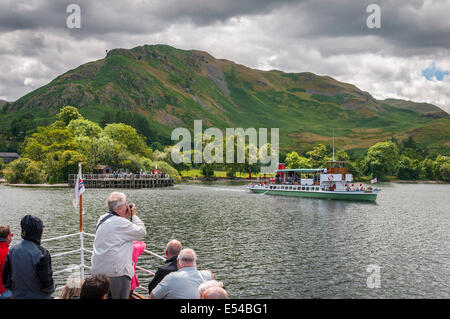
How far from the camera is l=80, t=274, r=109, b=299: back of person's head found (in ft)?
22.2

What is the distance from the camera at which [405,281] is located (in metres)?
22.5

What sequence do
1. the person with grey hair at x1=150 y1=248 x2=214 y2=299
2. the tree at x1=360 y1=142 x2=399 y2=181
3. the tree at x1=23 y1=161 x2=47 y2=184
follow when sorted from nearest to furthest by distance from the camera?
the person with grey hair at x1=150 y1=248 x2=214 y2=299 → the tree at x1=23 y1=161 x2=47 y2=184 → the tree at x1=360 y1=142 x2=399 y2=181

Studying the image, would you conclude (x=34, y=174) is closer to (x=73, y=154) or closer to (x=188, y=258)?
(x=73, y=154)

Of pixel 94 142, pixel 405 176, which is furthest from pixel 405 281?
pixel 405 176

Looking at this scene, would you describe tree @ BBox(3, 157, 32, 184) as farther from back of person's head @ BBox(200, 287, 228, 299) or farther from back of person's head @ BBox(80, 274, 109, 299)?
back of person's head @ BBox(200, 287, 228, 299)

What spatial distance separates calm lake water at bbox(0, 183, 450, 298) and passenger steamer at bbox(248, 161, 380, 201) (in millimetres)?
19141

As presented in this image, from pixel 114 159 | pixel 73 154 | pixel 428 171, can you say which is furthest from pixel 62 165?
pixel 428 171

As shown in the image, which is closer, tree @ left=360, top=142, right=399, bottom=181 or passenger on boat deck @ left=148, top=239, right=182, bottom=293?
passenger on boat deck @ left=148, top=239, right=182, bottom=293

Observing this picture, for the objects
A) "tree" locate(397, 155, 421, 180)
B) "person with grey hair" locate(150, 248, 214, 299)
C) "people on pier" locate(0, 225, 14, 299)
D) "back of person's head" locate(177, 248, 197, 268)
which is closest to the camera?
"person with grey hair" locate(150, 248, 214, 299)

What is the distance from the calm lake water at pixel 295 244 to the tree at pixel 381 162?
11903 cm

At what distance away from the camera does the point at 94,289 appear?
679cm

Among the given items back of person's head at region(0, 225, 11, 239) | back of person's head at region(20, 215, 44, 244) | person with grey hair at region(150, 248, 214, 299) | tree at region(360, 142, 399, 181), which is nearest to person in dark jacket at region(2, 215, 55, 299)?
back of person's head at region(20, 215, 44, 244)
